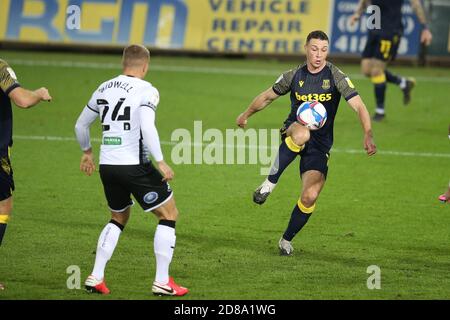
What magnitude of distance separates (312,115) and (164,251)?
2.49 m

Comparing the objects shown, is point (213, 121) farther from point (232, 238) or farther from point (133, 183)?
point (133, 183)

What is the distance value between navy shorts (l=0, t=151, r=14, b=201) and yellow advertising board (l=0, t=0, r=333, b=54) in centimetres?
1679

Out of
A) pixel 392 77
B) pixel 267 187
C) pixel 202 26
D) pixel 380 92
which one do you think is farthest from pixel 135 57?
pixel 202 26

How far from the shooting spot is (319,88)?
1014 centimetres

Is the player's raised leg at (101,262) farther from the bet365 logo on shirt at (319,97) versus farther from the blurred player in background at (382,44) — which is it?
the blurred player in background at (382,44)

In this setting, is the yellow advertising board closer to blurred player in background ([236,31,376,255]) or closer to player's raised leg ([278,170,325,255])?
blurred player in background ([236,31,376,255])

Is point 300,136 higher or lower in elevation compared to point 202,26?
lower

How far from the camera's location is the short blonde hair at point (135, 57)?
842 centimetres

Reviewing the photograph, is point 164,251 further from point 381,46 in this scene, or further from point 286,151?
point 381,46

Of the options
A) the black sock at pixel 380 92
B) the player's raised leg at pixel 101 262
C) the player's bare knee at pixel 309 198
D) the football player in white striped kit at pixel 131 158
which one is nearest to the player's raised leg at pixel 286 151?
the player's bare knee at pixel 309 198

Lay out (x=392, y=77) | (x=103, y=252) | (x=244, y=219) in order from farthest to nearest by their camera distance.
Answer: (x=392, y=77)
(x=244, y=219)
(x=103, y=252)

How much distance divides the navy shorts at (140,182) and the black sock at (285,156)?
206cm

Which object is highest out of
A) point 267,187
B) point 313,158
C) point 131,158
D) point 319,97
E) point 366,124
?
point 319,97

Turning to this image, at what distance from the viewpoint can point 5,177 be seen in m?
8.71
